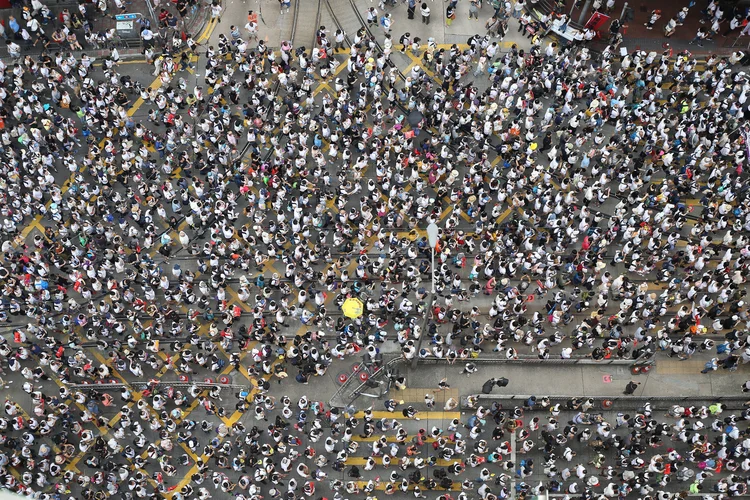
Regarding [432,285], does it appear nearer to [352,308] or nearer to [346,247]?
[352,308]

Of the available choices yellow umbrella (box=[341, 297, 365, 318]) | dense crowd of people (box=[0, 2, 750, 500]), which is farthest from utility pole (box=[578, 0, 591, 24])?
yellow umbrella (box=[341, 297, 365, 318])

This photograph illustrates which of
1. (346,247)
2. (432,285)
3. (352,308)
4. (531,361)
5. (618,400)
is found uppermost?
(346,247)

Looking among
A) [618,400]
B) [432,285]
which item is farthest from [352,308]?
[618,400]

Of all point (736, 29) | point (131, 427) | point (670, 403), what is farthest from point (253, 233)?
point (736, 29)

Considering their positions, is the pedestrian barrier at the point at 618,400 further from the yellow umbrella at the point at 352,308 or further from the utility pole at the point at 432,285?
the yellow umbrella at the point at 352,308

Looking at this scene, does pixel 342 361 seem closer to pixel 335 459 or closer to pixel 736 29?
pixel 335 459

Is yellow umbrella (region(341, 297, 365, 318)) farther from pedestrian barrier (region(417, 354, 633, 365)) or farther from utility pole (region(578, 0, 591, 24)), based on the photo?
utility pole (region(578, 0, 591, 24))

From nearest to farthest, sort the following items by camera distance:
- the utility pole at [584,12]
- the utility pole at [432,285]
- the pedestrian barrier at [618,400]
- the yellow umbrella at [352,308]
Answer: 1. the utility pole at [432,285]
2. the yellow umbrella at [352,308]
3. the pedestrian barrier at [618,400]
4. the utility pole at [584,12]

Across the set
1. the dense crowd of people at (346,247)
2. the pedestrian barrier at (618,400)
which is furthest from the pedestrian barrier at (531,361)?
the pedestrian barrier at (618,400)
